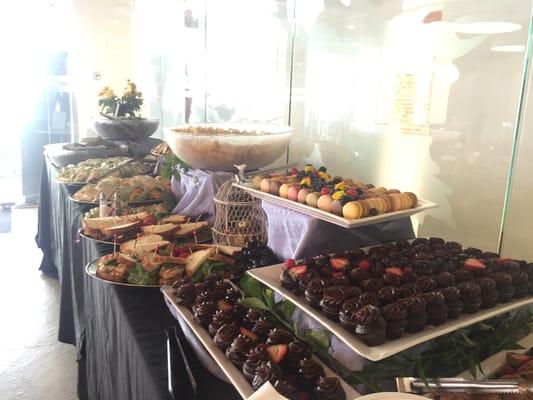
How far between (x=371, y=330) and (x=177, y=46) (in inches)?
108

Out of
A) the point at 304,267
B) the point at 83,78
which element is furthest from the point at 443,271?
the point at 83,78

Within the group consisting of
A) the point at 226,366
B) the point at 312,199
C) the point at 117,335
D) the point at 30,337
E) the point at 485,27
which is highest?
the point at 485,27

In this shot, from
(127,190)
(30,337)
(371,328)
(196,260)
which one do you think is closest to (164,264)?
(196,260)

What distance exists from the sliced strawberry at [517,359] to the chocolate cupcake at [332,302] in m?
0.28

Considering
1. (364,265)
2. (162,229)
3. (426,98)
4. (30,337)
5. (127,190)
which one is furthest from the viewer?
(30,337)

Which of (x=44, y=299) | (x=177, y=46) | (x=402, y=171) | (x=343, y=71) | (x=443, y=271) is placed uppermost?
(x=177, y=46)

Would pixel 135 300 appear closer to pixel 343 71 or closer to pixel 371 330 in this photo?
pixel 371 330

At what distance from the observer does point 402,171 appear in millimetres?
1125

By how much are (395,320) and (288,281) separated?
209 millimetres

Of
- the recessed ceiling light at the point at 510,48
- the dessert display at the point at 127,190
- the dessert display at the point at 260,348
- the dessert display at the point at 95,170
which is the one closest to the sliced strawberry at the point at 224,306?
the dessert display at the point at 260,348

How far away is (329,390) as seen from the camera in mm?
575

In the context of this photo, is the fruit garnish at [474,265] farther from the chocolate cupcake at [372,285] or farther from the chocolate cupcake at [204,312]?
the chocolate cupcake at [204,312]

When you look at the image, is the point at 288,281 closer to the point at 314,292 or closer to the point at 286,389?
the point at 314,292

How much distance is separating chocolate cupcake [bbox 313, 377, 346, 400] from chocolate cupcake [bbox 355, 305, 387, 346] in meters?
0.07
